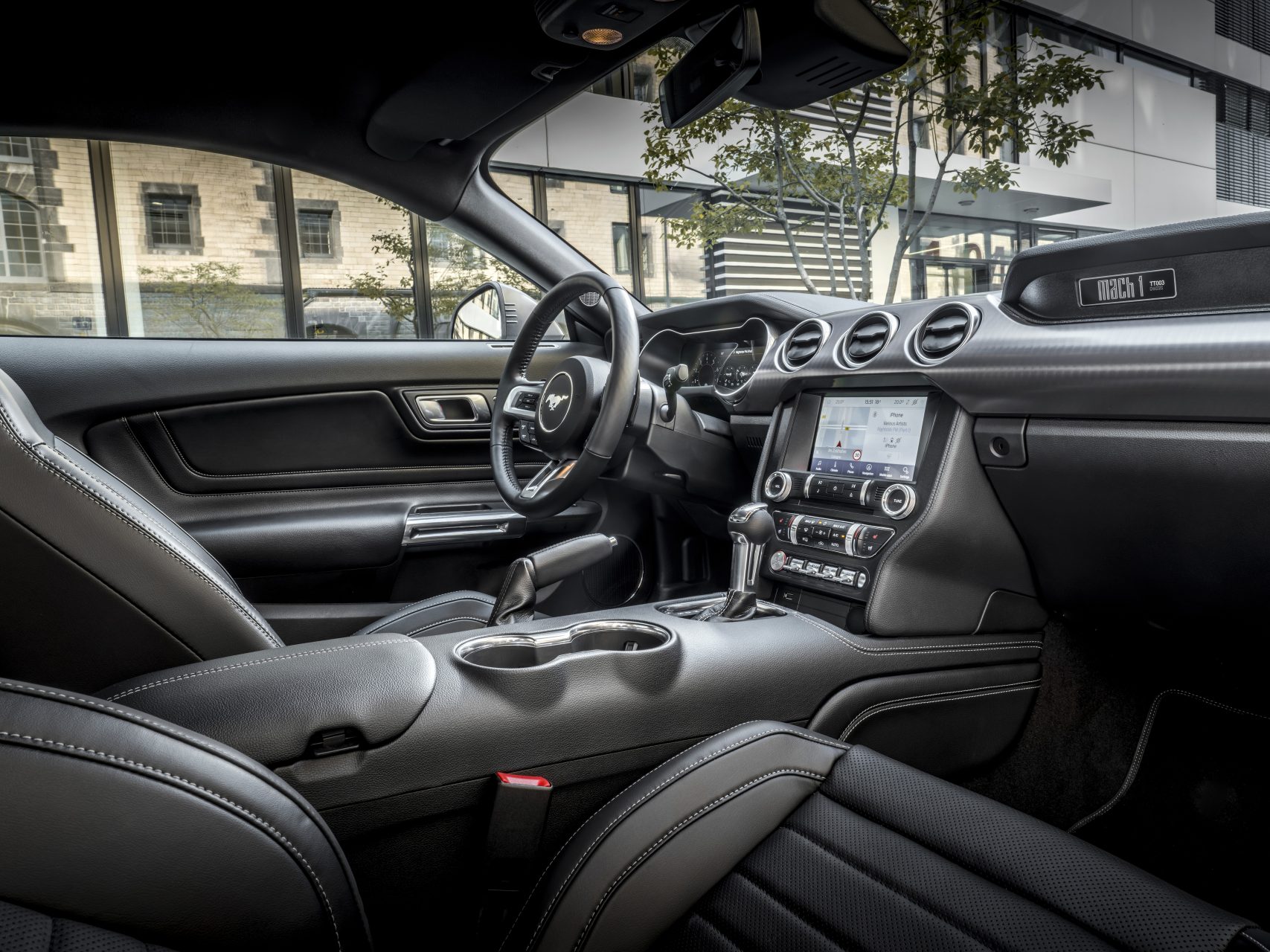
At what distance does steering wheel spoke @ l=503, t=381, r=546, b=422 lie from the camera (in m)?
1.96

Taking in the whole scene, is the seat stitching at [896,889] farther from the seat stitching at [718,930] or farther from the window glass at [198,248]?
the window glass at [198,248]

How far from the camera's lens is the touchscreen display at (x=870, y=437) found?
58.3 inches

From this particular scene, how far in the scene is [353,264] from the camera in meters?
2.51

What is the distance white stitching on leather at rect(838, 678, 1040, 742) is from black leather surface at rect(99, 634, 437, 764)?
0.64 metres

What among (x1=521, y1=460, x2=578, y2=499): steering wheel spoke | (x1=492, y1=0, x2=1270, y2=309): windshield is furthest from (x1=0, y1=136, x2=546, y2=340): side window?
(x1=521, y1=460, x2=578, y2=499): steering wheel spoke

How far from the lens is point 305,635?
1.95 meters

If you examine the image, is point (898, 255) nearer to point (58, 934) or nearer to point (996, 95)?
point (996, 95)

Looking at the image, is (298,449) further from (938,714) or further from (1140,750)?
(1140,750)

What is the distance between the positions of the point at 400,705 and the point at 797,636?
0.60m

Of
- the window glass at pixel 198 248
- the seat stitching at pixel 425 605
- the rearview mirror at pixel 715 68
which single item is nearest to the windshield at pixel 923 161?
the rearview mirror at pixel 715 68

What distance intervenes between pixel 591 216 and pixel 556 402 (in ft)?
6.62

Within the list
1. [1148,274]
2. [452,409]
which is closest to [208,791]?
[1148,274]

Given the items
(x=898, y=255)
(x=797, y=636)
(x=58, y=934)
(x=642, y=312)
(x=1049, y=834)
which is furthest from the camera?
(x=898, y=255)

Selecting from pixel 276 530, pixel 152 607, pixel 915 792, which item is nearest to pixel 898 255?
pixel 276 530
